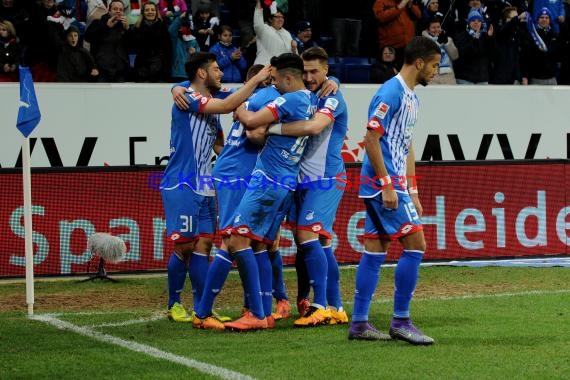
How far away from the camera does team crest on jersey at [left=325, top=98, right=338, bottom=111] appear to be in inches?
365

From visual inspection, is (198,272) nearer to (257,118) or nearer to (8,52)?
(257,118)

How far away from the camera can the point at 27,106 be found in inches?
402

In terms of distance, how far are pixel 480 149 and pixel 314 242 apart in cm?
765

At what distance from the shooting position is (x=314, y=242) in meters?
9.38

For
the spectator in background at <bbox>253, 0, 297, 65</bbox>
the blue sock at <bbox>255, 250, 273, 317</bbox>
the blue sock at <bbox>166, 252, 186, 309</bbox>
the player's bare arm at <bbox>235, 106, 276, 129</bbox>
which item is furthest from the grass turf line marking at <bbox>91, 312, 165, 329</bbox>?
the spectator in background at <bbox>253, 0, 297, 65</bbox>

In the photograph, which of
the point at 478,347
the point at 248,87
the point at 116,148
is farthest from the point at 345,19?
the point at 478,347

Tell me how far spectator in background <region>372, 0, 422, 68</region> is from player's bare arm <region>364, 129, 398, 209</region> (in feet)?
32.4

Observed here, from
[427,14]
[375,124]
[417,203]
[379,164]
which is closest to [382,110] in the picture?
[375,124]

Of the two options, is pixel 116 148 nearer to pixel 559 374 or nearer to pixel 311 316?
pixel 311 316

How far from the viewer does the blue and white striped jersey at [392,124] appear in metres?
8.24

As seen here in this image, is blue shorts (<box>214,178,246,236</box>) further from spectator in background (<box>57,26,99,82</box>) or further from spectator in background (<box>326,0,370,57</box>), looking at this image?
spectator in background (<box>326,0,370,57</box>)

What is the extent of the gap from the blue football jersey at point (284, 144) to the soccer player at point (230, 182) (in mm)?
127

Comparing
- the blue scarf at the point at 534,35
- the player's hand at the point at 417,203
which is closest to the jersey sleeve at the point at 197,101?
the player's hand at the point at 417,203

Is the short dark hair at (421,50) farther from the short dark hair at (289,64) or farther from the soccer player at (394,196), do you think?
the short dark hair at (289,64)
